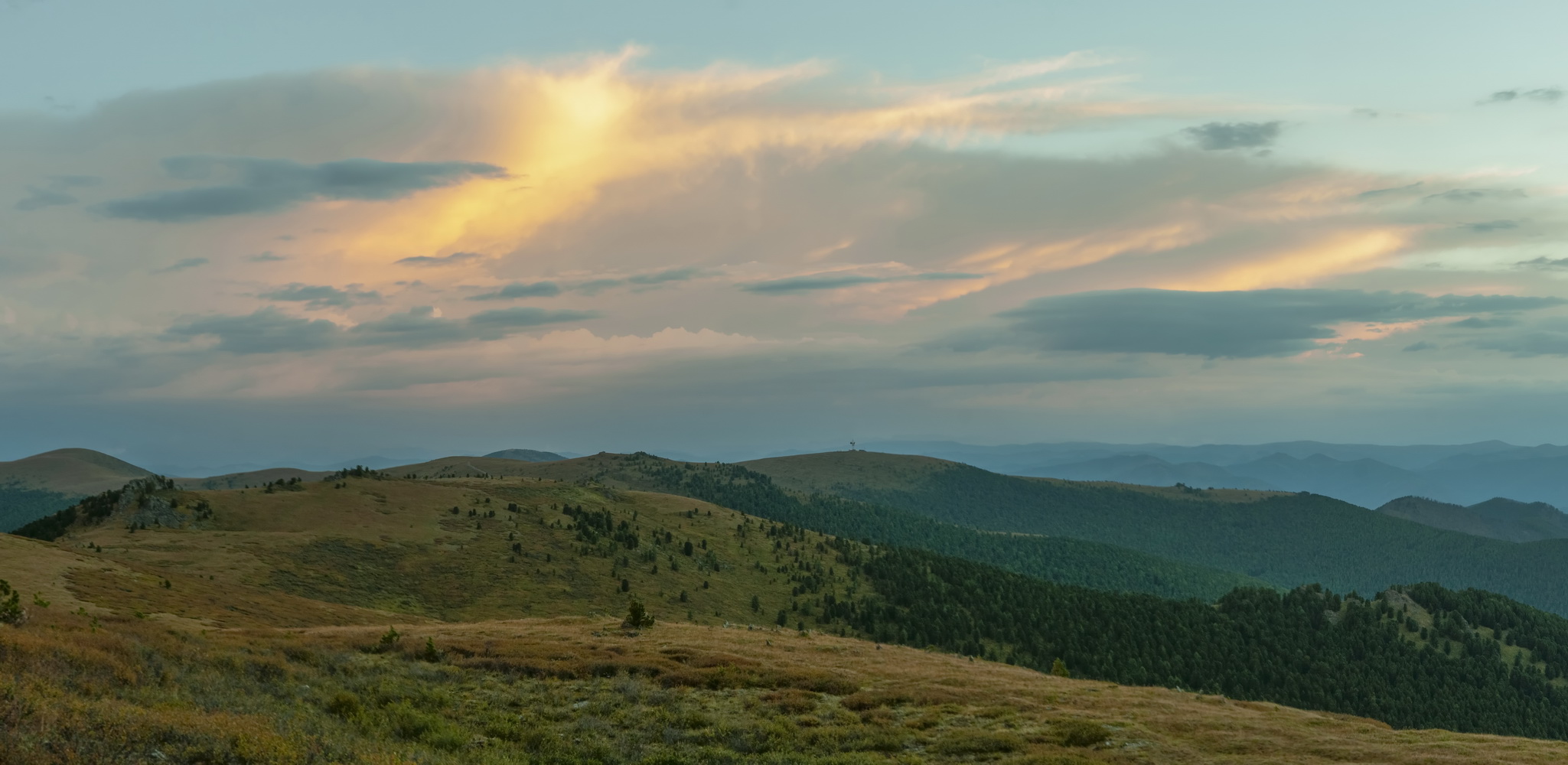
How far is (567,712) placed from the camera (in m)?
30.2

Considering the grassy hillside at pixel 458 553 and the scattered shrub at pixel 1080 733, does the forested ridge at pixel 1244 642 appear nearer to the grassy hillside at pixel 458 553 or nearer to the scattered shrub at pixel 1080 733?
the grassy hillside at pixel 458 553

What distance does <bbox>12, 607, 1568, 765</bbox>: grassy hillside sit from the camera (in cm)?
1911

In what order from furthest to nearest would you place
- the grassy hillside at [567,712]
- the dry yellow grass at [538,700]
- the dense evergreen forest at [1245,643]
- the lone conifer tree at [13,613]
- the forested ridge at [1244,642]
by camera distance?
1. the dense evergreen forest at [1245,643]
2. the forested ridge at [1244,642]
3. the lone conifer tree at [13,613]
4. the dry yellow grass at [538,700]
5. the grassy hillside at [567,712]

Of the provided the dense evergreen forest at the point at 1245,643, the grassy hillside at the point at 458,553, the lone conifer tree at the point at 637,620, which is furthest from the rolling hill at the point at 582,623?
the lone conifer tree at the point at 637,620

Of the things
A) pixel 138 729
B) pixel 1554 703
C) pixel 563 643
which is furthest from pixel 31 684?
pixel 1554 703

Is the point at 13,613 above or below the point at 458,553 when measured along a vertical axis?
above

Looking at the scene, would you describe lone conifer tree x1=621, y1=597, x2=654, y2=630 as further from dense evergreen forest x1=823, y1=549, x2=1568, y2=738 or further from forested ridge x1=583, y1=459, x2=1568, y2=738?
dense evergreen forest x1=823, y1=549, x2=1568, y2=738

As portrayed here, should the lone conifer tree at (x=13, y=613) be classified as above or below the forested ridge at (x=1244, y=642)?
above

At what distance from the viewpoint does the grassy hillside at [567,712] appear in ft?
62.7

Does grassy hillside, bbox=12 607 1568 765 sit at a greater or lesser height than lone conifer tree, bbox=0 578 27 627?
lesser

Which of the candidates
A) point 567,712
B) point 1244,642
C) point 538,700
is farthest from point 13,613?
point 1244,642

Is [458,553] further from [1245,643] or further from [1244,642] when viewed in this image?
[1244,642]

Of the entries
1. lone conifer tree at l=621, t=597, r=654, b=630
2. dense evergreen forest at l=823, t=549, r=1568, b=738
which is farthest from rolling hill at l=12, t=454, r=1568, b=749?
lone conifer tree at l=621, t=597, r=654, b=630

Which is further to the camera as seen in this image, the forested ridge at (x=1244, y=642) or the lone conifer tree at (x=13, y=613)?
the forested ridge at (x=1244, y=642)
